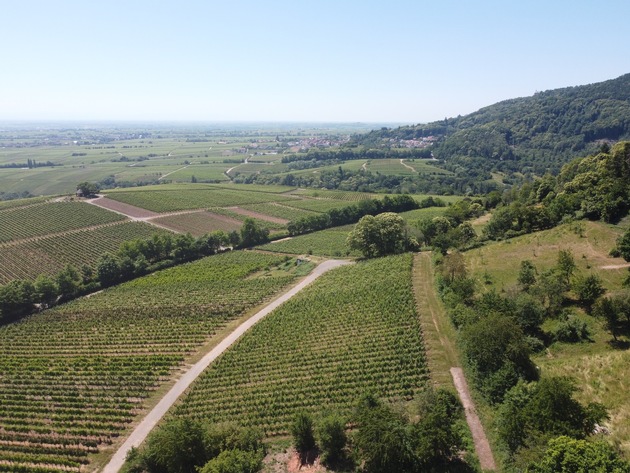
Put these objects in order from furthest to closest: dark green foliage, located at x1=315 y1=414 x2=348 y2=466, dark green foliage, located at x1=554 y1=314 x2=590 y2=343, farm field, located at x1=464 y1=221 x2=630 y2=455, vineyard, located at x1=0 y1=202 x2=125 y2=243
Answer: vineyard, located at x1=0 y1=202 x2=125 y2=243 → dark green foliage, located at x1=554 y1=314 x2=590 y2=343 → farm field, located at x1=464 y1=221 x2=630 y2=455 → dark green foliage, located at x1=315 y1=414 x2=348 y2=466

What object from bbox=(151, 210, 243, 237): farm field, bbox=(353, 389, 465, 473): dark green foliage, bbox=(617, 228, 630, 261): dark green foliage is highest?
bbox=(617, 228, 630, 261): dark green foliage

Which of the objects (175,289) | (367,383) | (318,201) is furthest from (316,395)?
(318,201)

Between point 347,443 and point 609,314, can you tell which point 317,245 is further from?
point 347,443

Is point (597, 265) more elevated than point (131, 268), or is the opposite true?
point (597, 265)

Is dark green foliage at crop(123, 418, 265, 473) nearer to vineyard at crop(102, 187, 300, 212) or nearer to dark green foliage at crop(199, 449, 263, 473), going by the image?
dark green foliage at crop(199, 449, 263, 473)

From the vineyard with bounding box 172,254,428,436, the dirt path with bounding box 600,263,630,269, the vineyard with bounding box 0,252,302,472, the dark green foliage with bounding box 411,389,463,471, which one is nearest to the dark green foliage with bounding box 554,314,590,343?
the vineyard with bounding box 172,254,428,436

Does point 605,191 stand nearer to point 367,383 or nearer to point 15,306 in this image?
point 367,383
